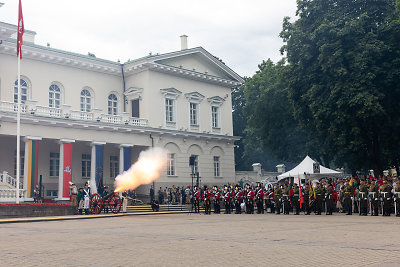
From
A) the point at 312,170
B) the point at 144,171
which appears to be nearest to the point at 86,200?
the point at 144,171

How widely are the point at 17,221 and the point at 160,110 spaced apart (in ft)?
70.8

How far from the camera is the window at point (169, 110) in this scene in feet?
142

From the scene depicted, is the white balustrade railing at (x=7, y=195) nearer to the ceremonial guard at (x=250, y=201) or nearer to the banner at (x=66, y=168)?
the banner at (x=66, y=168)

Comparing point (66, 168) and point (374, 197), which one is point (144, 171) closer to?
point (66, 168)

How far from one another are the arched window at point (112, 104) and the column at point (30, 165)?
32.4ft

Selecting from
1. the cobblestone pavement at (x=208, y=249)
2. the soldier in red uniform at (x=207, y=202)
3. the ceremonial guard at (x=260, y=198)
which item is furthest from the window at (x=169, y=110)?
the cobblestone pavement at (x=208, y=249)

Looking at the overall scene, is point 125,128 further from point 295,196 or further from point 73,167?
point 295,196

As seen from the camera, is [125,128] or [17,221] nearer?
[17,221]

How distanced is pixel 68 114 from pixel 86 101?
541 cm

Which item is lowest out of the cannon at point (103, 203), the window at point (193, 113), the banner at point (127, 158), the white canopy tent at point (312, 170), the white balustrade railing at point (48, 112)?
the cannon at point (103, 203)

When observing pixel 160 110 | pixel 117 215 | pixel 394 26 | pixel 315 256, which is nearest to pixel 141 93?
pixel 160 110

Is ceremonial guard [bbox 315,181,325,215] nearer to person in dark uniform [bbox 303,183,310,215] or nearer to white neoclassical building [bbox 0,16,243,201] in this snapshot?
person in dark uniform [bbox 303,183,310,215]

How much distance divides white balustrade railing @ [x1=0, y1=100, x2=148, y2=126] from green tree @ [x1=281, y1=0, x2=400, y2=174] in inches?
540

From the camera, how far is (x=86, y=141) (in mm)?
36969
